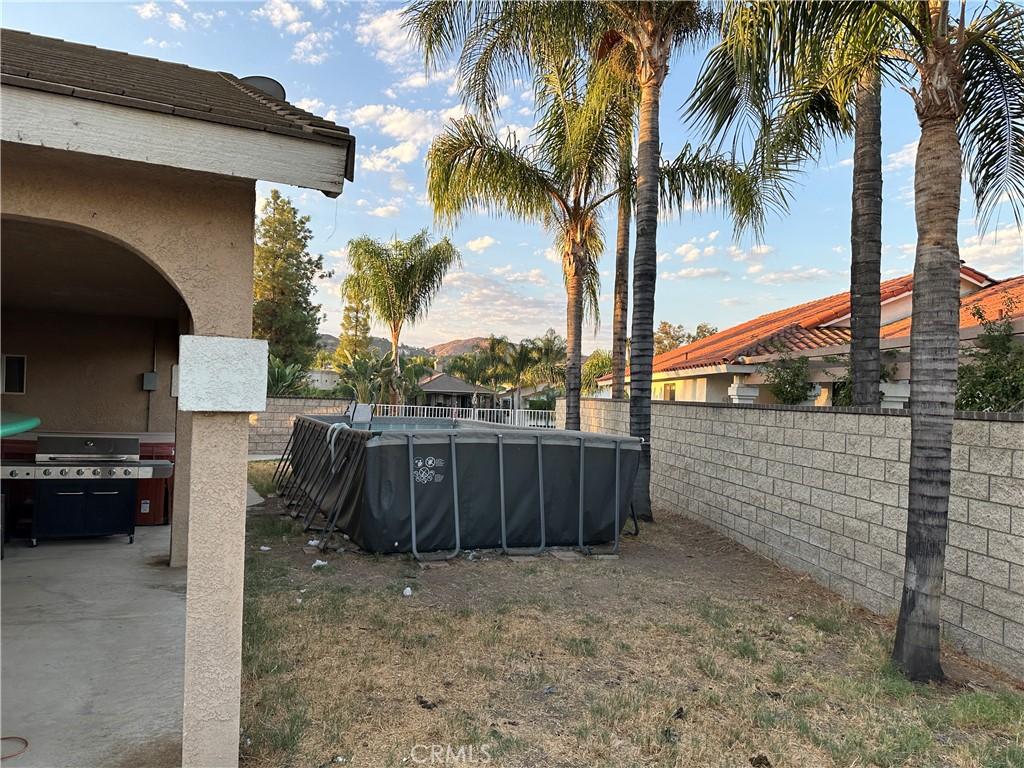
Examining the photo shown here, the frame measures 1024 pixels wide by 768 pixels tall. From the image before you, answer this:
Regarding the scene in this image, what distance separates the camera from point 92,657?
4.18 m

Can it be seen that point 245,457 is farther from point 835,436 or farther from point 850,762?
point 835,436

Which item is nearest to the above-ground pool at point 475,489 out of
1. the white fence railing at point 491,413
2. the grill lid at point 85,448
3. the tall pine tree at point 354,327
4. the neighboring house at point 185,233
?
the grill lid at point 85,448

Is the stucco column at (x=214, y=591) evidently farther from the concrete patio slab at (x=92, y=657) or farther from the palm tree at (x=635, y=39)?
the palm tree at (x=635, y=39)

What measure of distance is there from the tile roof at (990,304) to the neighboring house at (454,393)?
29.3m

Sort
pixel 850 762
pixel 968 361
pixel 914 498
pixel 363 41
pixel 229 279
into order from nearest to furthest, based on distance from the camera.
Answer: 1. pixel 229 279
2. pixel 850 762
3. pixel 914 498
4. pixel 968 361
5. pixel 363 41

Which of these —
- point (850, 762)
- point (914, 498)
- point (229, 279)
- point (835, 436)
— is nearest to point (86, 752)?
point (229, 279)

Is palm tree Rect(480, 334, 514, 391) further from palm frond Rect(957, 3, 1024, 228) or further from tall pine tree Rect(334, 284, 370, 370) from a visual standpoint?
palm frond Rect(957, 3, 1024, 228)

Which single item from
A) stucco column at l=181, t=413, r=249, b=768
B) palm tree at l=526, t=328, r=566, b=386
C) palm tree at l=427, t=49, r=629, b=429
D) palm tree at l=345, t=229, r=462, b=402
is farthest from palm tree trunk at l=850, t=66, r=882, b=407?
palm tree at l=526, t=328, r=566, b=386

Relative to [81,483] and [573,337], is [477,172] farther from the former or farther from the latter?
[81,483]

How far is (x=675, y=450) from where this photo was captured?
10.5m

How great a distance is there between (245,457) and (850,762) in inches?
137

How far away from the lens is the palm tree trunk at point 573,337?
469 inches

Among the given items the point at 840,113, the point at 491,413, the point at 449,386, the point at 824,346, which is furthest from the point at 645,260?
the point at 449,386

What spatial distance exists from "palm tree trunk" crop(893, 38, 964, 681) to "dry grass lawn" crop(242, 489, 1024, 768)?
16.7 inches
